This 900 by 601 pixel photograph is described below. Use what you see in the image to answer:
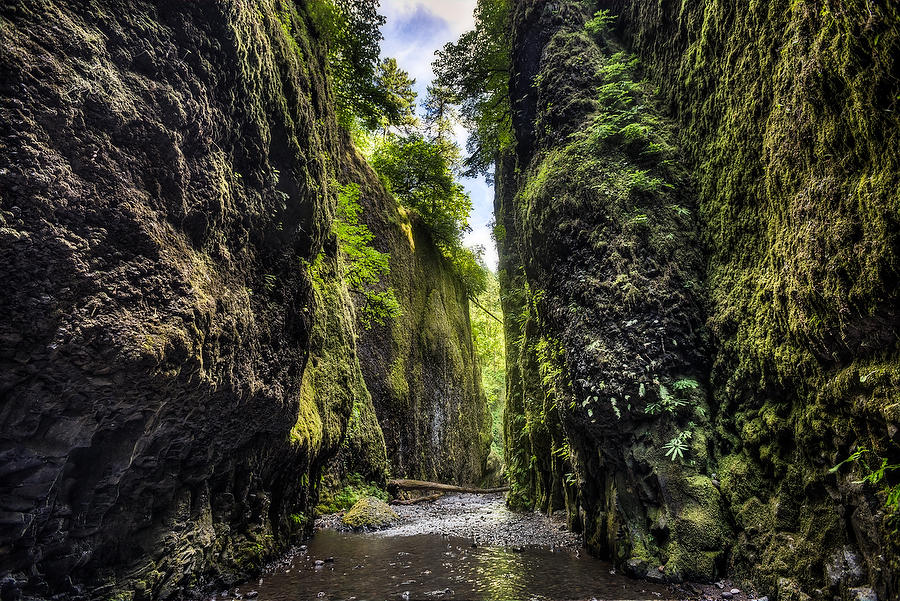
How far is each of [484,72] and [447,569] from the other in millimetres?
14112

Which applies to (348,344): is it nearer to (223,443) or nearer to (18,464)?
(223,443)

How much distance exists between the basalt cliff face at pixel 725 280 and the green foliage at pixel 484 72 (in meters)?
4.79

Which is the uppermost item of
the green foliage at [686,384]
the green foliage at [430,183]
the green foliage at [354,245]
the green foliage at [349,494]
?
the green foliage at [430,183]

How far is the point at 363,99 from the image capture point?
15211mm

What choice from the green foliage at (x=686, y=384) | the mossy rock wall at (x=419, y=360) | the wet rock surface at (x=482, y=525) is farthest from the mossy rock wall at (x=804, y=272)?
the mossy rock wall at (x=419, y=360)

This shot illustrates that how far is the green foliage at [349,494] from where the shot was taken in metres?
9.83

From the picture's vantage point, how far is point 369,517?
8688mm

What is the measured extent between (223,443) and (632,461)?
16.6 ft

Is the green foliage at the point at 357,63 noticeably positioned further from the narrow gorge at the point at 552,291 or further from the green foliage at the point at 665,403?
the green foliage at the point at 665,403

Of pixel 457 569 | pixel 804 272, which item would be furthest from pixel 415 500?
pixel 804 272

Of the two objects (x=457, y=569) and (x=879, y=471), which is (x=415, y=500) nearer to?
(x=457, y=569)

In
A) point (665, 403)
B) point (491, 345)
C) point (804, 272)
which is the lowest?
point (665, 403)

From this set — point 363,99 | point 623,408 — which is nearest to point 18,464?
point 623,408

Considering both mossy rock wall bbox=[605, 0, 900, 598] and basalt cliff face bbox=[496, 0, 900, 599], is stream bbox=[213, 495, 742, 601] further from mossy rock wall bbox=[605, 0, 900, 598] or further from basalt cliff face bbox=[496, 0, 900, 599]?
mossy rock wall bbox=[605, 0, 900, 598]
